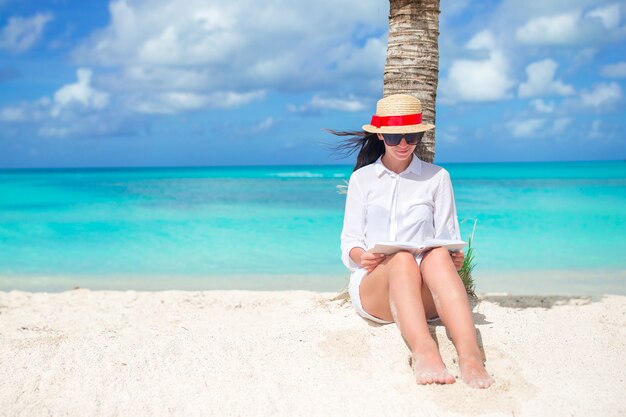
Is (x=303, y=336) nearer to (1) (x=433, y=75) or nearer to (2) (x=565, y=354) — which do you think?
(2) (x=565, y=354)

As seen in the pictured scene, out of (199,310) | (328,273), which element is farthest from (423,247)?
(328,273)

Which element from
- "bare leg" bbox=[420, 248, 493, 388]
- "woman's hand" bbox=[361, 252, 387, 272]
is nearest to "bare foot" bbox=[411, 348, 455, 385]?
"bare leg" bbox=[420, 248, 493, 388]

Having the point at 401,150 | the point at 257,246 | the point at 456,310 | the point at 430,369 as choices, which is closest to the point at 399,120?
the point at 401,150

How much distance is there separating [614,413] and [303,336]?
1.89 meters

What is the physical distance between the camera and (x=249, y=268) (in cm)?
1018

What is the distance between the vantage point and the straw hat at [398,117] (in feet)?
13.0

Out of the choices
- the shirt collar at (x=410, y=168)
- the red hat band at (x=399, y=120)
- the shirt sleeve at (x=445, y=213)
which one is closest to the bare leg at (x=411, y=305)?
the shirt sleeve at (x=445, y=213)

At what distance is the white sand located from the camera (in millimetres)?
3377

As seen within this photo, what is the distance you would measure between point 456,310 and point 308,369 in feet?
3.11

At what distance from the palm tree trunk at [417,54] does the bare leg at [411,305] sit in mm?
1404

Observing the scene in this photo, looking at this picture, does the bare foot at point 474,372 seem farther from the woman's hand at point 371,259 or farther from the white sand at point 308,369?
the woman's hand at point 371,259

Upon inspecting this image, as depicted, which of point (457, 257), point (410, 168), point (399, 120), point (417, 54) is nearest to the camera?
point (457, 257)

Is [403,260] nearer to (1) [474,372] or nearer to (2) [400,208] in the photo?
(2) [400,208]

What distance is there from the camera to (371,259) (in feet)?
12.6
